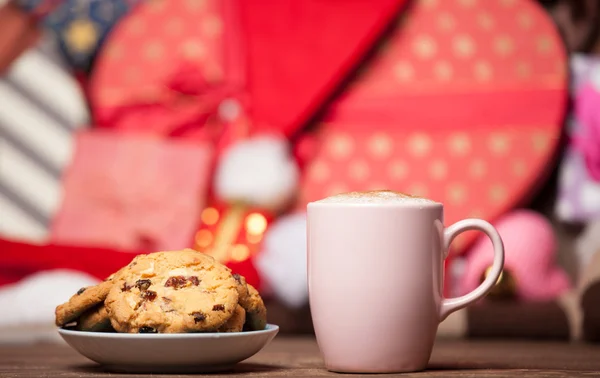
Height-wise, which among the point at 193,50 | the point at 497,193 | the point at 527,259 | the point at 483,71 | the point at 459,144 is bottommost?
the point at 527,259

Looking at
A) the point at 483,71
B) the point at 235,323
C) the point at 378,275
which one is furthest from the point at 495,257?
the point at 483,71

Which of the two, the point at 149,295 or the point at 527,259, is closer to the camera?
the point at 149,295

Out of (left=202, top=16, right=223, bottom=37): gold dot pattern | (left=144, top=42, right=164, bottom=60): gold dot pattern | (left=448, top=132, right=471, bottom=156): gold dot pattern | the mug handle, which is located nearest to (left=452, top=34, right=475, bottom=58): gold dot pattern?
(left=448, top=132, right=471, bottom=156): gold dot pattern

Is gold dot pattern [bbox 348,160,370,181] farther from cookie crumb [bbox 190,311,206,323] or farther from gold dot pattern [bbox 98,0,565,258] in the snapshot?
cookie crumb [bbox 190,311,206,323]

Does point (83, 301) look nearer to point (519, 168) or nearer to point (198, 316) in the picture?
point (198, 316)

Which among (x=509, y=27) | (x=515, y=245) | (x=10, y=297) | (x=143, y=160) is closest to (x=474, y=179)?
(x=515, y=245)

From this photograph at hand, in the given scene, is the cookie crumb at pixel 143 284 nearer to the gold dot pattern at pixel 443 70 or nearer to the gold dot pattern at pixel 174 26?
the gold dot pattern at pixel 443 70
